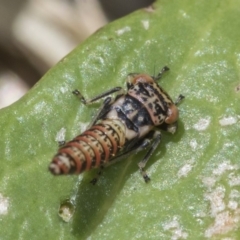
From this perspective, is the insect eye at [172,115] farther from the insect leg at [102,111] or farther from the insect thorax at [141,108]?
the insect leg at [102,111]

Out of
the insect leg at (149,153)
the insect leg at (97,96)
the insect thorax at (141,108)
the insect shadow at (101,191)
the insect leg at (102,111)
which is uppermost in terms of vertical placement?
the insect leg at (97,96)

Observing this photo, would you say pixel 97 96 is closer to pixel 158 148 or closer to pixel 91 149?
pixel 91 149

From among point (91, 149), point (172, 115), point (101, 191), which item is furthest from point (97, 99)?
point (101, 191)

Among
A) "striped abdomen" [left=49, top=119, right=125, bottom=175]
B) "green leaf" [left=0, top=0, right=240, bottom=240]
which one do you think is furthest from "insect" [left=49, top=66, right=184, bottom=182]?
"green leaf" [left=0, top=0, right=240, bottom=240]

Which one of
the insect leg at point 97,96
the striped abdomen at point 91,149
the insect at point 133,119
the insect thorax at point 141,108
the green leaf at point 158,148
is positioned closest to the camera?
the striped abdomen at point 91,149

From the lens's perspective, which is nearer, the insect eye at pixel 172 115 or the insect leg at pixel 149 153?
the insect leg at pixel 149 153

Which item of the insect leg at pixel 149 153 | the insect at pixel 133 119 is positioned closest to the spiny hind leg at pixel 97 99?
the insect at pixel 133 119
